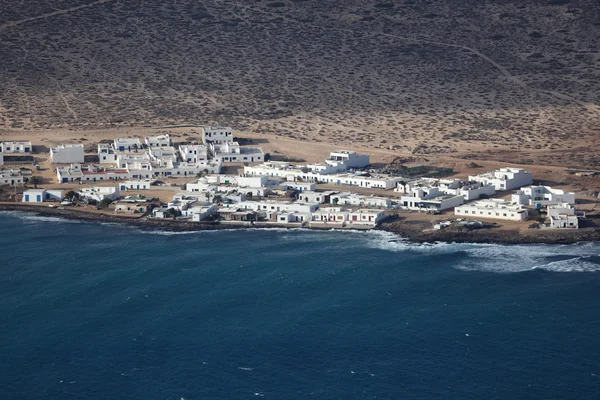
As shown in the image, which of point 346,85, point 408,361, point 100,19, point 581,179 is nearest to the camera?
point 408,361

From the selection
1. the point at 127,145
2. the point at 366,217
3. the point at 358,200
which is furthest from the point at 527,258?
the point at 127,145

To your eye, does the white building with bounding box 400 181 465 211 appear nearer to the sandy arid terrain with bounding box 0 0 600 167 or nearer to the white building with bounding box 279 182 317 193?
the white building with bounding box 279 182 317 193

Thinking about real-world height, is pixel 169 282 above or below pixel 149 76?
below

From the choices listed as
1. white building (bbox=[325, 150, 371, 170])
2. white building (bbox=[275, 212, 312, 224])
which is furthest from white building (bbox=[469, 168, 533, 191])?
white building (bbox=[275, 212, 312, 224])

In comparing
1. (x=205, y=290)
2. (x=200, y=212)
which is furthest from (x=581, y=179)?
(x=205, y=290)

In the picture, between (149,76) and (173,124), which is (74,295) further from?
(149,76)
